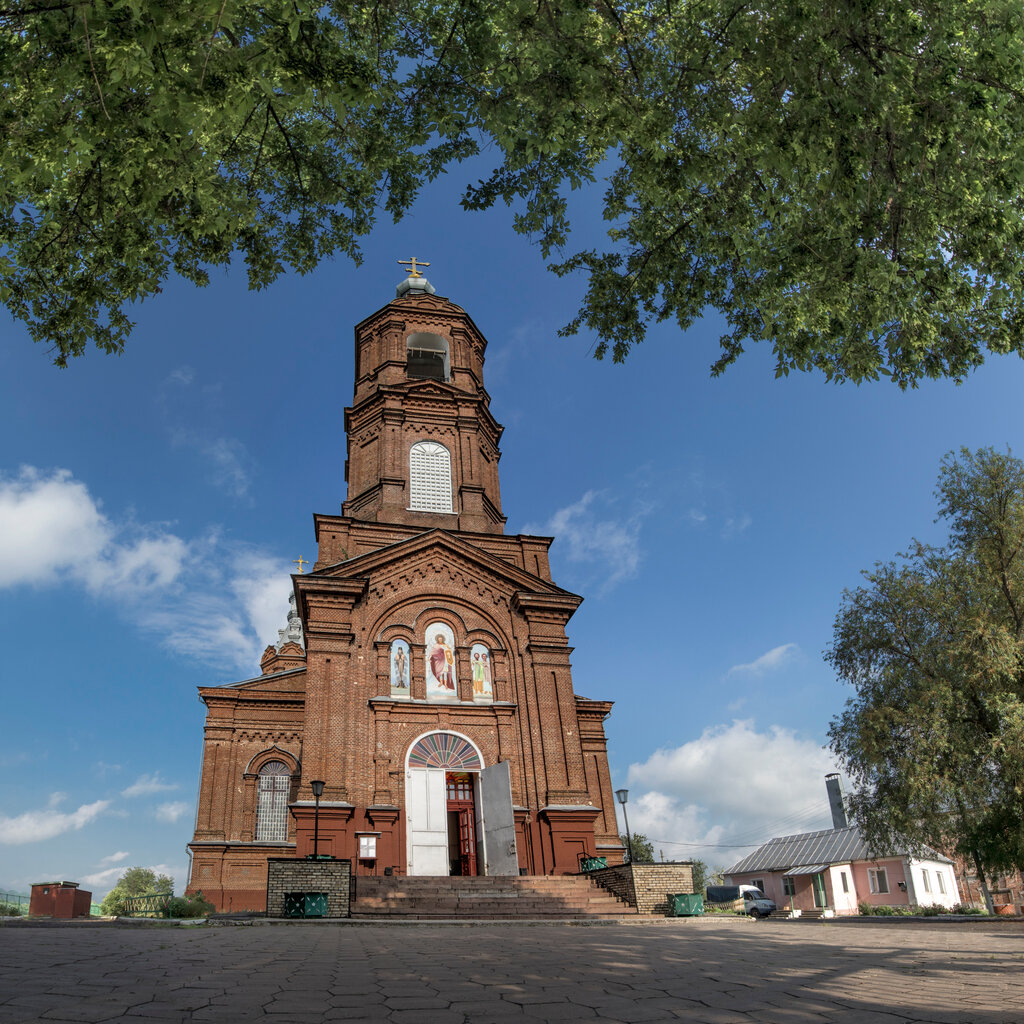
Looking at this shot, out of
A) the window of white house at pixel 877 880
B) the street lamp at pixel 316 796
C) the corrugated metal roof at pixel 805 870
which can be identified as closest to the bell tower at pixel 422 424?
the street lamp at pixel 316 796

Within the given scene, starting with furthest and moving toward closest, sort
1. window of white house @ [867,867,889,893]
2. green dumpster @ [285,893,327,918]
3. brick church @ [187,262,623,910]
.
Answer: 1. window of white house @ [867,867,889,893]
2. brick church @ [187,262,623,910]
3. green dumpster @ [285,893,327,918]

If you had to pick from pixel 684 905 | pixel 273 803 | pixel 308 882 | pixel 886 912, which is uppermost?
pixel 273 803

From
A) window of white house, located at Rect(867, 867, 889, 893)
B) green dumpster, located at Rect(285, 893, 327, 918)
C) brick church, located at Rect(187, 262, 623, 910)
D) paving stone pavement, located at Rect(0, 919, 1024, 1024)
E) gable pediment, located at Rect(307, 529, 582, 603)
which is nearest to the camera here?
paving stone pavement, located at Rect(0, 919, 1024, 1024)

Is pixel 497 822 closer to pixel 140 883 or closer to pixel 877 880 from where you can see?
pixel 877 880

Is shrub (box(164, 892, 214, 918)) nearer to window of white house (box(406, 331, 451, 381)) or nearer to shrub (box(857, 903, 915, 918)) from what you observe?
window of white house (box(406, 331, 451, 381))

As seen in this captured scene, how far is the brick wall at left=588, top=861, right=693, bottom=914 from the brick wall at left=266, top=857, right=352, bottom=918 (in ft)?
20.5

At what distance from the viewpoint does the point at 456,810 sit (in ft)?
68.5

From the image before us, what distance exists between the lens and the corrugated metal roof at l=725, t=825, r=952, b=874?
141 feet

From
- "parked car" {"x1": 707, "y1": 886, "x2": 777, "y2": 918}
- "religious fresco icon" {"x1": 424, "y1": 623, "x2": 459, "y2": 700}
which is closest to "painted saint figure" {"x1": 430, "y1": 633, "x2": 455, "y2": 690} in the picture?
"religious fresco icon" {"x1": 424, "y1": 623, "x2": 459, "y2": 700}

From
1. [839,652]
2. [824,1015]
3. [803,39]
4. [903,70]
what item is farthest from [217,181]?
[839,652]

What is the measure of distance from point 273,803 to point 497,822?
10.0m

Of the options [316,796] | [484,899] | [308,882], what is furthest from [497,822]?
[308,882]

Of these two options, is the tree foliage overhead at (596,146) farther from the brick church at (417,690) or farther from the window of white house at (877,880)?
the window of white house at (877,880)

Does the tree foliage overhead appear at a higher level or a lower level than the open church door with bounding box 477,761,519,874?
higher
